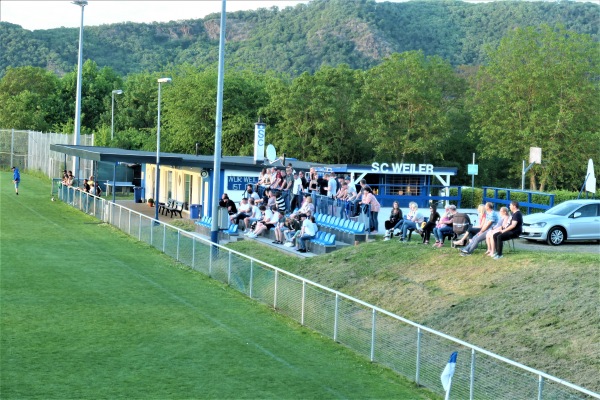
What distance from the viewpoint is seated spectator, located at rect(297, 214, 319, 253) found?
93.5 ft

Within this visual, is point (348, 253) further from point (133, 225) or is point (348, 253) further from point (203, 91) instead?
point (203, 91)

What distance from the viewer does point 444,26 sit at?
176375 mm

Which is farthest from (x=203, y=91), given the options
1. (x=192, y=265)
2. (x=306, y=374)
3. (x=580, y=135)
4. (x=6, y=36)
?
(x=6, y=36)

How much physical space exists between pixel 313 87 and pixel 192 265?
51.1 meters

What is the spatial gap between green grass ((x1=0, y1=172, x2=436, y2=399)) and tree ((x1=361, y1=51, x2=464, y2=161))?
1885 inches

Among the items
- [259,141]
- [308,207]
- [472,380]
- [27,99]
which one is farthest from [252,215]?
[27,99]

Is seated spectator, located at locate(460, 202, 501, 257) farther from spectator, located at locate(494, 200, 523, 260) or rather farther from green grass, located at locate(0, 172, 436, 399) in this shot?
green grass, located at locate(0, 172, 436, 399)

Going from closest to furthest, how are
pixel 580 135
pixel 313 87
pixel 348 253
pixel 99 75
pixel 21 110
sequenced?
pixel 348 253 → pixel 580 135 → pixel 313 87 → pixel 21 110 → pixel 99 75

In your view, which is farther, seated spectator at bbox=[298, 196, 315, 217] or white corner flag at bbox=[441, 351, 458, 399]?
seated spectator at bbox=[298, 196, 315, 217]

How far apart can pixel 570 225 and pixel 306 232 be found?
794 centimetres

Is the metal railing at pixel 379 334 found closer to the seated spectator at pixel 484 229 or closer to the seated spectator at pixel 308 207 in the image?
the seated spectator at pixel 484 229

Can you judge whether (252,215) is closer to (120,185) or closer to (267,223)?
(267,223)

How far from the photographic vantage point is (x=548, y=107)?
6512cm

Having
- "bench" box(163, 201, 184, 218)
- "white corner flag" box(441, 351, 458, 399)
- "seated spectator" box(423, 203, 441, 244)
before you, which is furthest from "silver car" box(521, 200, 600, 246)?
"bench" box(163, 201, 184, 218)
